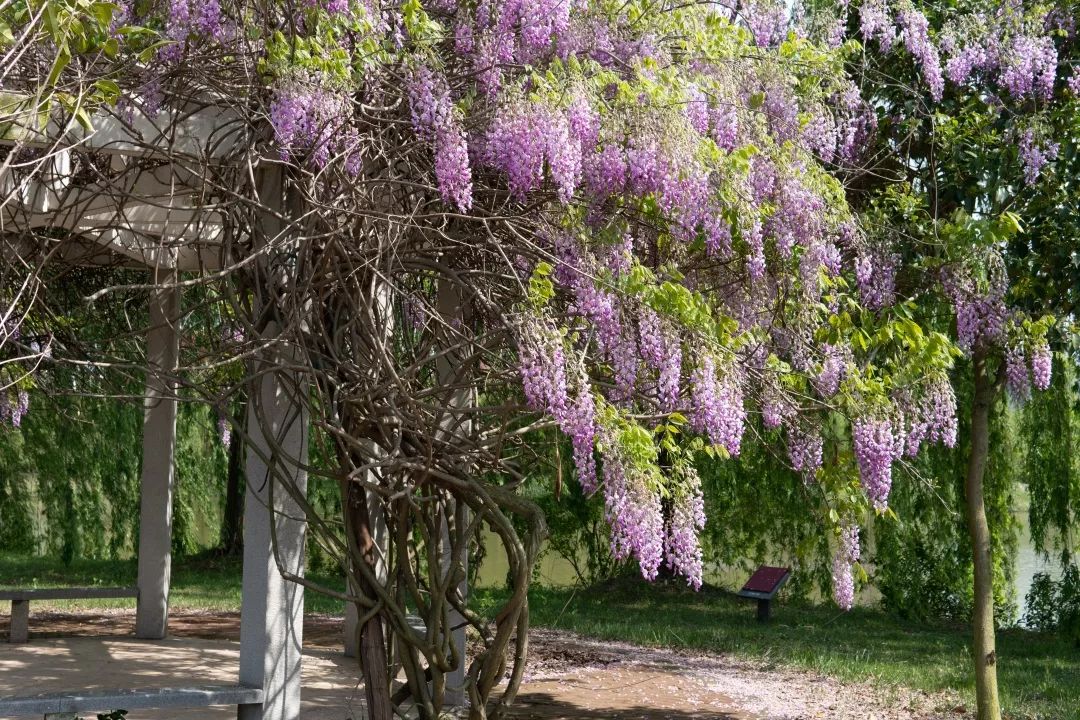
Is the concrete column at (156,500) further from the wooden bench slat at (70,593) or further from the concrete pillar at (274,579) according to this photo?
the concrete pillar at (274,579)

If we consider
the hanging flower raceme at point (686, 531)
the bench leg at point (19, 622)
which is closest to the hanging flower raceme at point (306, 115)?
the hanging flower raceme at point (686, 531)

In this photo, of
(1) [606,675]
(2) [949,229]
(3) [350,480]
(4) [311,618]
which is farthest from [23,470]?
(2) [949,229]

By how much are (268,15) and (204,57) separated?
29cm

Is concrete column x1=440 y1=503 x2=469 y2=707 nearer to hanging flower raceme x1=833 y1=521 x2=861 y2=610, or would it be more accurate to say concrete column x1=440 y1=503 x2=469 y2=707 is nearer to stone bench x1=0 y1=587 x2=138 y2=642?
hanging flower raceme x1=833 y1=521 x2=861 y2=610

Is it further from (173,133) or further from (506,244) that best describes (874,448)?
(173,133)

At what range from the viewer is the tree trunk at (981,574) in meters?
5.85

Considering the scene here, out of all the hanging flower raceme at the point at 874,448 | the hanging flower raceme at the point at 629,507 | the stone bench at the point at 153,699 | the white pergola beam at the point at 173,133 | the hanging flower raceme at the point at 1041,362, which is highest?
the white pergola beam at the point at 173,133

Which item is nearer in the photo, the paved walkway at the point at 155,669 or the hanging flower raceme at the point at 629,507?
the hanging flower raceme at the point at 629,507

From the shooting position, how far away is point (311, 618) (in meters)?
9.62

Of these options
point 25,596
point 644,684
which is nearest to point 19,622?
point 25,596

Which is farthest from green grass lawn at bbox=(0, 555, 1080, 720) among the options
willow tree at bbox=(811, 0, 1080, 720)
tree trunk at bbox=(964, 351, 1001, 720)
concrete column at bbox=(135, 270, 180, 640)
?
concrete column at bbox=(135, 270, 180, 640)

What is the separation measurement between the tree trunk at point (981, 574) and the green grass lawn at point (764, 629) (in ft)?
2.66

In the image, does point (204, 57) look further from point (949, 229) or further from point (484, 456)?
point (949, 229)

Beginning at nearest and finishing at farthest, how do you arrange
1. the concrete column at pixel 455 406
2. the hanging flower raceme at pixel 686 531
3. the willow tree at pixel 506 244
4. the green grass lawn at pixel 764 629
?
the willow tree at pixel 506 244, the hanging flower raceme at pixel 686 531, the concrete column at pixel 455 406, the green grass lawn at pixel 764 629
